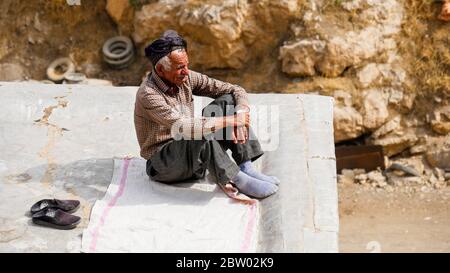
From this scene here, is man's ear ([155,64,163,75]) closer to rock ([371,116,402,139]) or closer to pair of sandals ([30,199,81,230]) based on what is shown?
pair of sandals ([30,199,81,230])

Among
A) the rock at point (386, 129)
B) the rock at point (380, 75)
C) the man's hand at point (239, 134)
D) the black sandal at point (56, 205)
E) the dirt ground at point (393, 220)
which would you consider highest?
the man's hand at point (239, 134)

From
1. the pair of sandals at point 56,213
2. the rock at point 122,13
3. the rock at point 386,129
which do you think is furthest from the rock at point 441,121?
the pair of sandals at point 56,213

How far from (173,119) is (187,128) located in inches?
4.5

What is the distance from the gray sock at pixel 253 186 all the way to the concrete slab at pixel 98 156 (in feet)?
0.23

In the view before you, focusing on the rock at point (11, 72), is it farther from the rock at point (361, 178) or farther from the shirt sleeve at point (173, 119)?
the shirt sleeve at point (173, 119)

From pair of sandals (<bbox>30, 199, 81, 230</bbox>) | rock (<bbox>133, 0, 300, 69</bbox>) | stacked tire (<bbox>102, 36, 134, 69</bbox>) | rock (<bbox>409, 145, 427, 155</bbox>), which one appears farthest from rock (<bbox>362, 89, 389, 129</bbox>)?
pair of sandals (<bbox>30, 199, 81, 230</bbox>)

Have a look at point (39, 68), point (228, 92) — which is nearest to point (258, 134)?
point (228, 92)

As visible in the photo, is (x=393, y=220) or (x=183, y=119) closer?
(x=183, y=119)

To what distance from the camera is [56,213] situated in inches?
180

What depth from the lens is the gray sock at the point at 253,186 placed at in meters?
4.72

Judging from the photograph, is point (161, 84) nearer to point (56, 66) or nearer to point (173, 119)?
point (173, 119)

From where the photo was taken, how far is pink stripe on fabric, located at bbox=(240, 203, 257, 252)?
4344 mm

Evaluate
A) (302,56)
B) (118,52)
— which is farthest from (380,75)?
(118,52)

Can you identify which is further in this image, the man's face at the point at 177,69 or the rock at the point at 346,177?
the rock at the point at 346,177
